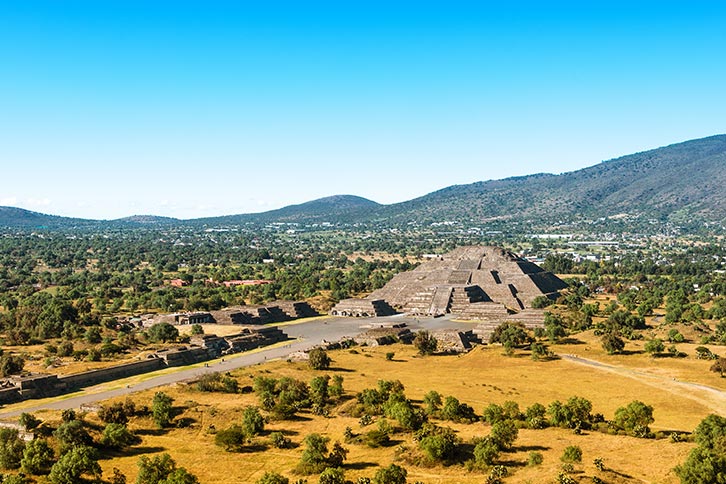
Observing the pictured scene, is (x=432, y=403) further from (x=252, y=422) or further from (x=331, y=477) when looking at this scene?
(x=331, y=477)

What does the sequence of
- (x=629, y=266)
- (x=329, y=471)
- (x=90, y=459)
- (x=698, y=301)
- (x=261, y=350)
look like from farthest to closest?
(x=629, y=266), (x=698, y=301), (x=261, y=350), (x=90, y=459), (x=329, y=471)

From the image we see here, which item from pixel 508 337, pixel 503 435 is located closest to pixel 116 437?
pixel 503 435

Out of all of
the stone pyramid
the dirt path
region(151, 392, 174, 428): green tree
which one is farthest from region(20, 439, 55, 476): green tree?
the stone pyramid

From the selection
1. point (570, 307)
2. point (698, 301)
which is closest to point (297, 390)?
point (570, 307)

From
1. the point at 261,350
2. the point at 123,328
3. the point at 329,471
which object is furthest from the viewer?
the point at 123,328

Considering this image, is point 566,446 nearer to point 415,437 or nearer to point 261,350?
point 415,437

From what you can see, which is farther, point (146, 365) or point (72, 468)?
point (146, 365)
